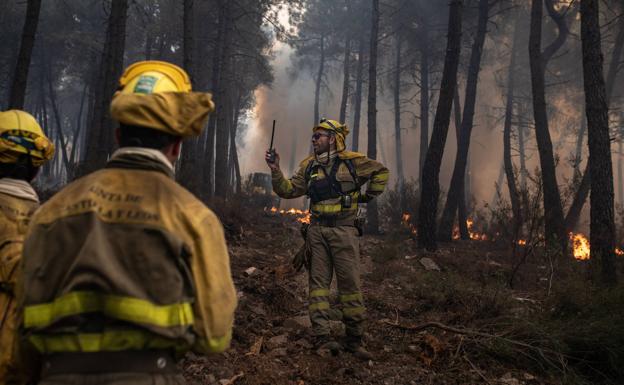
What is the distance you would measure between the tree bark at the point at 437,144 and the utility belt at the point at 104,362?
874 centimetres

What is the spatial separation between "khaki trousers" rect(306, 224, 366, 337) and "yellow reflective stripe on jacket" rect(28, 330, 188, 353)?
3.24 metres

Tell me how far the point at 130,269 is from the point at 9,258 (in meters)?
0.79

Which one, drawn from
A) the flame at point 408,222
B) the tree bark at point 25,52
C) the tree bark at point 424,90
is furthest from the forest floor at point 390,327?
the tree bark at point 424,90

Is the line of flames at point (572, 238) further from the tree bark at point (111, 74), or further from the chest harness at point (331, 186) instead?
the tree bark at point (111, 74)

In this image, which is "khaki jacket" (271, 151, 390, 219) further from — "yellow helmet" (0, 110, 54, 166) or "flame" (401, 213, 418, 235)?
"flame" (401, 213, 418, 235)

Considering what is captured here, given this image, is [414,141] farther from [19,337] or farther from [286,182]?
[19,337]

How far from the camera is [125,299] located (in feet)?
4.37

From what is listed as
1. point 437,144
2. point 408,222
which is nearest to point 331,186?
point 437,144

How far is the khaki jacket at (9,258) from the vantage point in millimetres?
1713

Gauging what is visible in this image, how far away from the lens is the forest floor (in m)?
3.99

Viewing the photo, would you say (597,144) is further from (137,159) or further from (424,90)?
(424,90)

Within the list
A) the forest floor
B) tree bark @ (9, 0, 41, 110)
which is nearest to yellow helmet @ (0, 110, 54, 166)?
the forest floor

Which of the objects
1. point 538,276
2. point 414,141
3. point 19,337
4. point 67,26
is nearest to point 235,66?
point 67,26

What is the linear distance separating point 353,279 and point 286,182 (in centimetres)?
135
